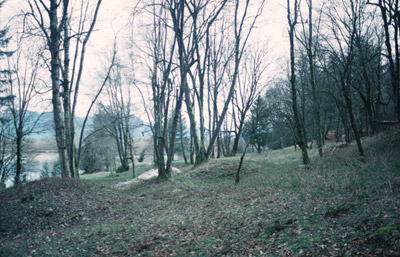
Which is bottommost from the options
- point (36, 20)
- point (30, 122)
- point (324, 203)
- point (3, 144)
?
point (324, 203)

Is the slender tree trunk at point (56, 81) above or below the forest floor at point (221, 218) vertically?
above

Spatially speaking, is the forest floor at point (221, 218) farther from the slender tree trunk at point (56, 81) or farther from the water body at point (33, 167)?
the water body at point (33, 167)

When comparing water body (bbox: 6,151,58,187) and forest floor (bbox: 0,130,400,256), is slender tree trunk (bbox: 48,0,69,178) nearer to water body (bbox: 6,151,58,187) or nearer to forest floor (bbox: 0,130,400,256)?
forest floor (bbox: 0,130,400,256)

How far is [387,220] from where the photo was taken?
3523mm

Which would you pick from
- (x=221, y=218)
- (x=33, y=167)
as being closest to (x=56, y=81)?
(x=221, y=218)

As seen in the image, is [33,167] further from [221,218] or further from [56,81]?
[221,218]

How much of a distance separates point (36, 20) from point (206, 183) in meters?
10.7

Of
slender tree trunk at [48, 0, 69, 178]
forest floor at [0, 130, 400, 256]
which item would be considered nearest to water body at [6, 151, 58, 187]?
slender tree trunk at [48, 0, 69, 178]

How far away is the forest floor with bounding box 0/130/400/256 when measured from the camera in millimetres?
3750

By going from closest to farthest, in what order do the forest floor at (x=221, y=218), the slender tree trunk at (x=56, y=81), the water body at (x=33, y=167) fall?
the forest floor at (x=221, y=218)
the slender tree trunk at (x=56, y=81)
the water body at (x=33, y=167)

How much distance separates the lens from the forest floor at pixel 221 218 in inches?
148

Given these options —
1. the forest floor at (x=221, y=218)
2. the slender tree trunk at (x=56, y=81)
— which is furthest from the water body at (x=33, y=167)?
the forest floor at (x=221, y=218)

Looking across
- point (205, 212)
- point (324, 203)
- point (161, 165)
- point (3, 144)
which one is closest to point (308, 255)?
point (324, 203)

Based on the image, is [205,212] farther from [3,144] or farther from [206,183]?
[3,144]
